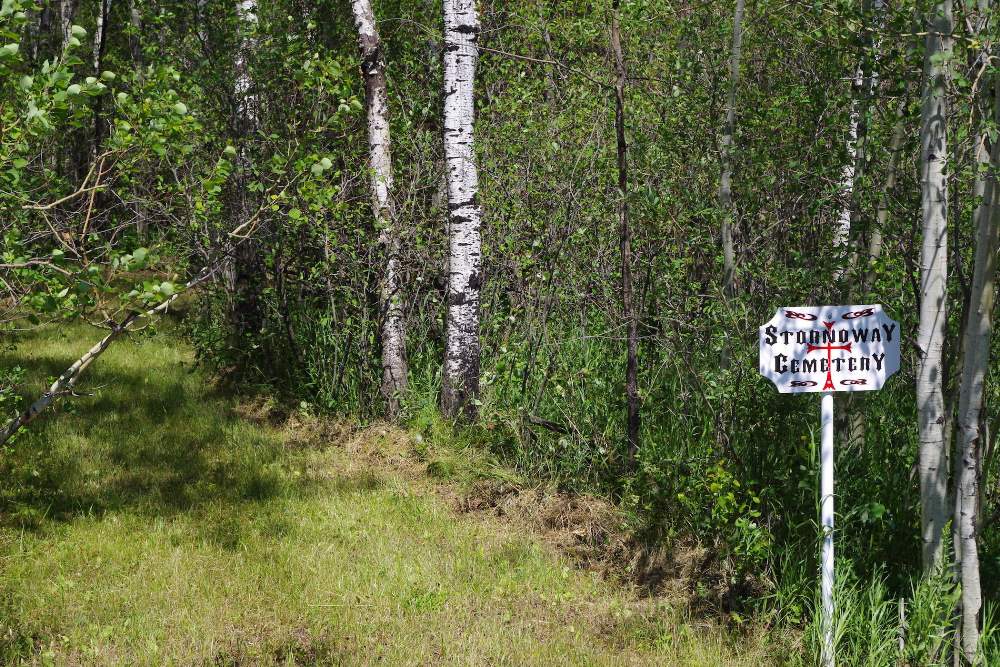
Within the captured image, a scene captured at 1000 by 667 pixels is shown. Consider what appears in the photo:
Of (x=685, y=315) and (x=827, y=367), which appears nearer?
(x=827, y=367)

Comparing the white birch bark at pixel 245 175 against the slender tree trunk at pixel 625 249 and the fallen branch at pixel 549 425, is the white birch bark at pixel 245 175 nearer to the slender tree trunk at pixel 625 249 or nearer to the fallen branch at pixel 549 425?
the fallen branch at pixel 549 425

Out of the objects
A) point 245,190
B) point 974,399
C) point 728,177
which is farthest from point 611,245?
point 974,399

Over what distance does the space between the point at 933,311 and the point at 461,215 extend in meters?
4.05

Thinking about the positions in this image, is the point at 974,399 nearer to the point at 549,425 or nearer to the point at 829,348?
the point at 829,348

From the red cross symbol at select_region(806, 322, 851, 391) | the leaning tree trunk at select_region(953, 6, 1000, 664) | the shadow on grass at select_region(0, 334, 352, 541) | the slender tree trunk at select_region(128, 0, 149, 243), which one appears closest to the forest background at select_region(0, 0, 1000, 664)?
the leaning tree trunk at select_region(953, 6, 1000, 664)

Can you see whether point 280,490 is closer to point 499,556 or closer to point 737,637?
point 499,556

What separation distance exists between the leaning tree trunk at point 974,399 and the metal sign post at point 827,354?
0.39 meters

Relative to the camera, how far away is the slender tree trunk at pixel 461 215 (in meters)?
7.21

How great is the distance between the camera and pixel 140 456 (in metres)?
7.25

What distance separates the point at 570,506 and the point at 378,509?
133 centimetres

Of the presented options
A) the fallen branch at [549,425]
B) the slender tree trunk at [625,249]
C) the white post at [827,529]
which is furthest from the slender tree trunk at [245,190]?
the white post at [827,529]

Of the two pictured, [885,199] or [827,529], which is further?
[885,199]

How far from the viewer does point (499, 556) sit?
18.2 feet

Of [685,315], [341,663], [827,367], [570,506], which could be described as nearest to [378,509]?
[570,506]
